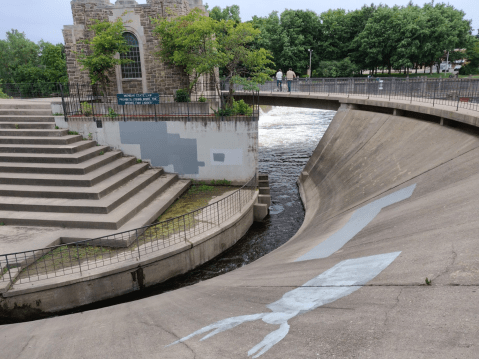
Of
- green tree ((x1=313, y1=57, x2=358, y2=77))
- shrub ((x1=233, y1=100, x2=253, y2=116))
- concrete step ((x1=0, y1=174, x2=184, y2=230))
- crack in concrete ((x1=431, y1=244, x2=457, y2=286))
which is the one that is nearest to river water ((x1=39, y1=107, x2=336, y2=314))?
concrete step ((x1=0, y1=174, x2=184, y2=230))

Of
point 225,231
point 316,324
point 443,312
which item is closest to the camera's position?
point 443,312

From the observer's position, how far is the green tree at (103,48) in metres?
19.0

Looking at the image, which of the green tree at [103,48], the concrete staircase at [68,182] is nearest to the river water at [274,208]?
the concrete staircase at [68,182]

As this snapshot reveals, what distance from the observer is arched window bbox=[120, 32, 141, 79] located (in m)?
21.0

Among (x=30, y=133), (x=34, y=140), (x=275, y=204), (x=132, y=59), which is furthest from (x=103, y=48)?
(x=275, y=204)

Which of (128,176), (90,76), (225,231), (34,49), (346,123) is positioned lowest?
(225,231)

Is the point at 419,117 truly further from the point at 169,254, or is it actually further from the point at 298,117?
the point at 298,117

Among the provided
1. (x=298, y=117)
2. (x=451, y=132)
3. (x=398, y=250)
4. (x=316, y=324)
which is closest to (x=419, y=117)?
(x=451, y=132)

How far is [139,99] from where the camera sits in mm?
17047

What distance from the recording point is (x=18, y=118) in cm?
1691

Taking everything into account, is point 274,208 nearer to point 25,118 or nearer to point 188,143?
point 188,143

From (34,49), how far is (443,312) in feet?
207

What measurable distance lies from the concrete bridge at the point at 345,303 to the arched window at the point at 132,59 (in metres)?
15.6

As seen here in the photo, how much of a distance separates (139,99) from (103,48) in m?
4.94
